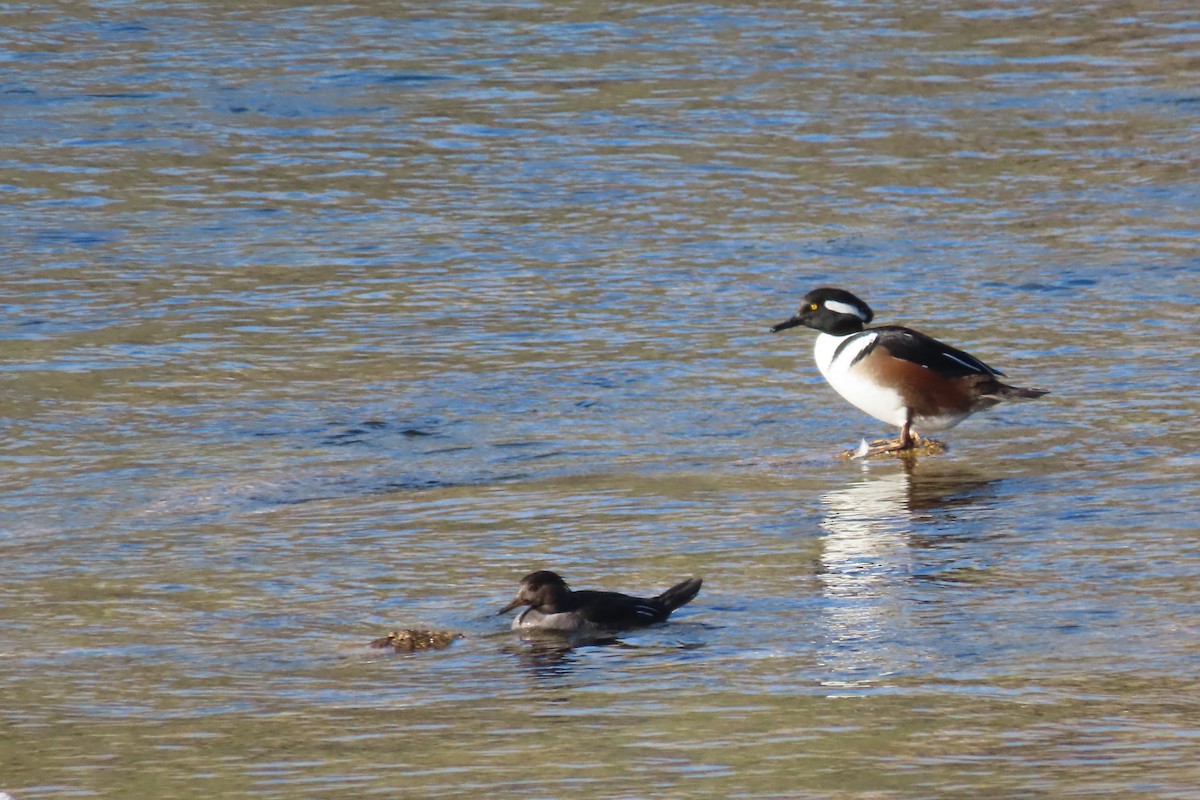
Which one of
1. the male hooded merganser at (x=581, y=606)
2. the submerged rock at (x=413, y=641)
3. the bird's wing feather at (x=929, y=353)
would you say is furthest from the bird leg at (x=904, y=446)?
the submerged rock at (x=413, y=641)

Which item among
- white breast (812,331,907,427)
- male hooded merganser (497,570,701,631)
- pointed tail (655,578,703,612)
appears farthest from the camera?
white breast (812,331,907,427)

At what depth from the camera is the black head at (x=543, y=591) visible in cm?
786

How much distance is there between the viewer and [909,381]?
11328 millimetres

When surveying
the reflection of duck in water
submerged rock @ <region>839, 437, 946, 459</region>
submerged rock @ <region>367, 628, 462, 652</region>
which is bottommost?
submerged rock @ <region>839, 437, 946, 459</region>

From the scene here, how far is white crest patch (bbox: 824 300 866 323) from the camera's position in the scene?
39.8 ft

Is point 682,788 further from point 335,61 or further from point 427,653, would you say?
point 335,61

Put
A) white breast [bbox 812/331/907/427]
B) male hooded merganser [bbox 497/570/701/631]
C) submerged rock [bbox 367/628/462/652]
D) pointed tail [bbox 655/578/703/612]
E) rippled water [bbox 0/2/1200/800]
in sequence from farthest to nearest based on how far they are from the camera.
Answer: white breast [bbox 812/331/907/427] → pointed tail [bbox 655/578/703/612] → male hooded merganser [bbox 497/570/701/631] → submerged rock [bbox 367/628/462/652] → rippled water [bbox 0/2/1200/800]

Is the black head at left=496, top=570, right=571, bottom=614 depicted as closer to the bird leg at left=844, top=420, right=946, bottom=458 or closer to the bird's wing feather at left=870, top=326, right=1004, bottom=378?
the bird leg at left=844, top=420, right=946, bottom=458

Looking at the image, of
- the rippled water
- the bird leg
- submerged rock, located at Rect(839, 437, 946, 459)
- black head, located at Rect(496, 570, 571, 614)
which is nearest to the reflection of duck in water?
the rippled water

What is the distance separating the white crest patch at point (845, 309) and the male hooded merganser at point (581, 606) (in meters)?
4.32

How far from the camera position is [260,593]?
338 inches

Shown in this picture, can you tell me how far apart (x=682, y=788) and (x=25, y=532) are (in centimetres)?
460

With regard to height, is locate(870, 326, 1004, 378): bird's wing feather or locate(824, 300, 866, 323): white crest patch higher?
locate(824, 300, 866, 323): white crest patch

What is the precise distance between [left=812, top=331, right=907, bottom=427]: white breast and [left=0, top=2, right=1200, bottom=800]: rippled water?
0.99 ft
